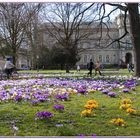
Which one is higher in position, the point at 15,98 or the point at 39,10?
the point at 39,10

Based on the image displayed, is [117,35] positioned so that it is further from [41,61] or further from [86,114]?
[86,114]

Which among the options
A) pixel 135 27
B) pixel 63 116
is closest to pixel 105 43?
pixel 135 27

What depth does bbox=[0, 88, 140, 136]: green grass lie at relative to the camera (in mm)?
6816

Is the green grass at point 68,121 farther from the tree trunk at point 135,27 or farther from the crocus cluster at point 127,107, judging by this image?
the tree trunk at point 135,27

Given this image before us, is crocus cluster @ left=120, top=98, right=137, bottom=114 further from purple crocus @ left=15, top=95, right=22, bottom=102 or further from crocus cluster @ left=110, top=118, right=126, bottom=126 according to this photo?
purple crocus @ left=15, top=95, right=22, bottom=102

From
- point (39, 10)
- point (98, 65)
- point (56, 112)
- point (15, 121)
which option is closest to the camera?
point (15, 121)

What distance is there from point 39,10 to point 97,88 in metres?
15.6

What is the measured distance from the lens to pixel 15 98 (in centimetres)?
1038

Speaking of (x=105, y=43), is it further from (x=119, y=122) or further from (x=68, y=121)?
(x=119, y=122)

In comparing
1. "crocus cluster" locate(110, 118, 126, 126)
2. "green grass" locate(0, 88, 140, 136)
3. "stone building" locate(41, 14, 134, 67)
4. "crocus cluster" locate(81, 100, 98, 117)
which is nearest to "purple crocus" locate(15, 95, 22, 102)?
"green grass" locate(0, 88, 140, 136)

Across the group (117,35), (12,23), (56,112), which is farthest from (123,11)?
(56,112)

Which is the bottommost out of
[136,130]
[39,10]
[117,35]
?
[136,130]

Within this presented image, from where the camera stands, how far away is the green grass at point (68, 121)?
22.4ft

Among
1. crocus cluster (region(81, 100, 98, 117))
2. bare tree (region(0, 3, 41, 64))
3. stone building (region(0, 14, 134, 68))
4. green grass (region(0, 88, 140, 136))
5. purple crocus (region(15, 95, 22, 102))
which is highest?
bare tree (region(0, 3, 41, 64))
